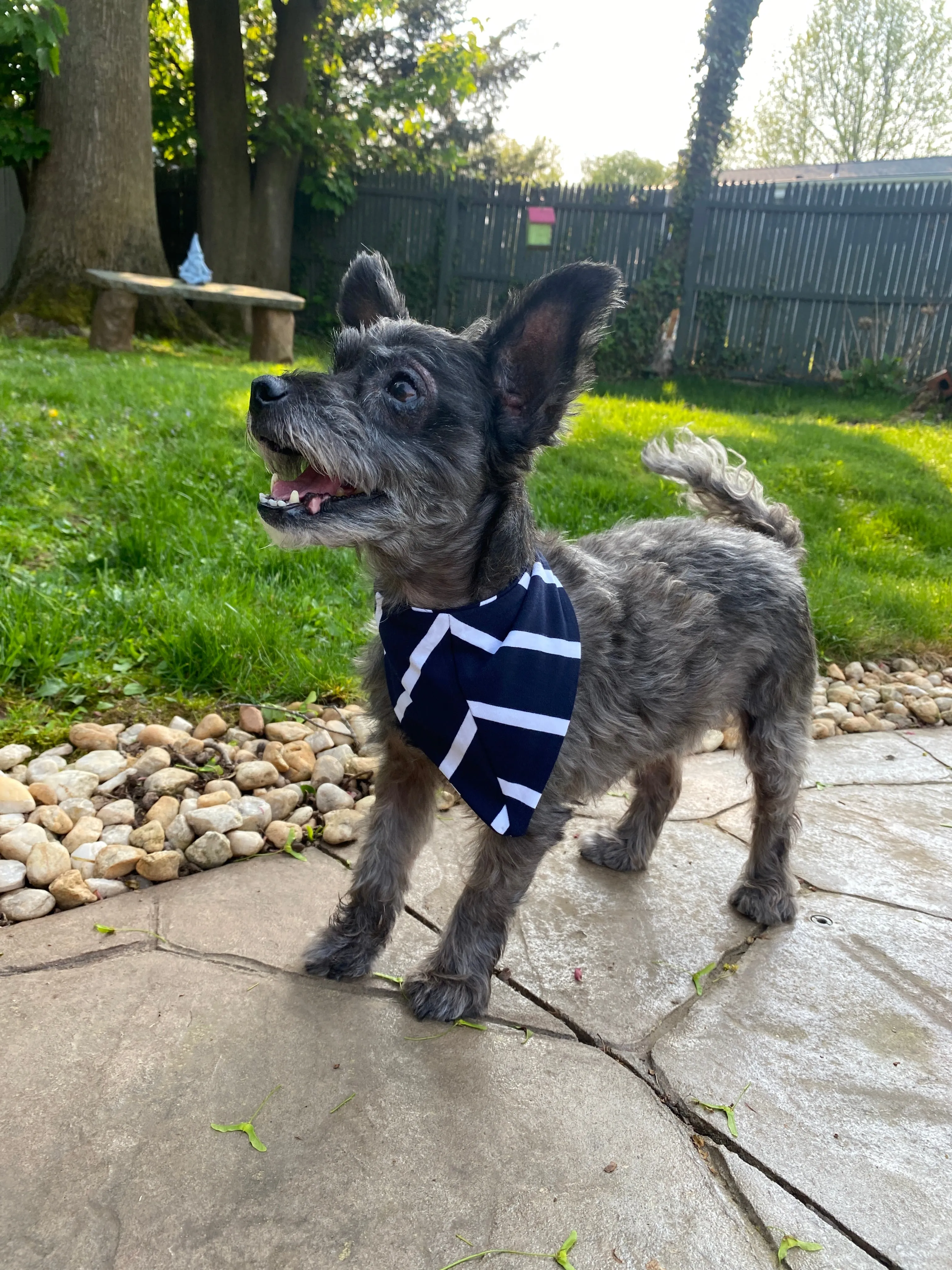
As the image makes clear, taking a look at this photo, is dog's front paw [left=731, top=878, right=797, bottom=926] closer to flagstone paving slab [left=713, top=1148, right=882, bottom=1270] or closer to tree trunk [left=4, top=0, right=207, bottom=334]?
flagstone paving slab [left=713, top=1148, right=882, bottom=1270]

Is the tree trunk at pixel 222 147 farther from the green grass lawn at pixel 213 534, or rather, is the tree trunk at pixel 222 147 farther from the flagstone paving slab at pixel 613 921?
the flagstone paving slab at pixel 613 921

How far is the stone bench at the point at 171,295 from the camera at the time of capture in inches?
393

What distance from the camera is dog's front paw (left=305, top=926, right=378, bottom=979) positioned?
8.58 feet

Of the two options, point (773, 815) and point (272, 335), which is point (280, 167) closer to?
point (272, 335)

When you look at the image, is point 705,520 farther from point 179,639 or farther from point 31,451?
point 31,451

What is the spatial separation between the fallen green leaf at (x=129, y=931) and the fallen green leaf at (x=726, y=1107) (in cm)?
153

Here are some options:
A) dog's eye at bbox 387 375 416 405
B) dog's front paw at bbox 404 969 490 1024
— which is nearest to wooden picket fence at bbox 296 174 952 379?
dog's eye at bbox 387 375 416 405

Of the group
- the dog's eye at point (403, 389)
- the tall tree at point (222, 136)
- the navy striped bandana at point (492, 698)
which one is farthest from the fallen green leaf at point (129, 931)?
the tall tree at point (222, 136)

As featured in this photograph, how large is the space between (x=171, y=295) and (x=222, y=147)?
561cm

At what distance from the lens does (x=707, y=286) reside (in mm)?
15297

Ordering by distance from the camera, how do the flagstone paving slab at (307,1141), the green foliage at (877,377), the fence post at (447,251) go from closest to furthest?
the flagstone paving slab at (307,1141) → the green foliage at (877,377) → the fence post at (447,251)

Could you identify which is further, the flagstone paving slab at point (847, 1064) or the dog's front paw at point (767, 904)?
the dog's front paw at point (767, 904)

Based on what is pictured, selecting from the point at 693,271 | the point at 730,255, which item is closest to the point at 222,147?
the point at 693,271

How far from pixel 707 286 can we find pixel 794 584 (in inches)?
538
